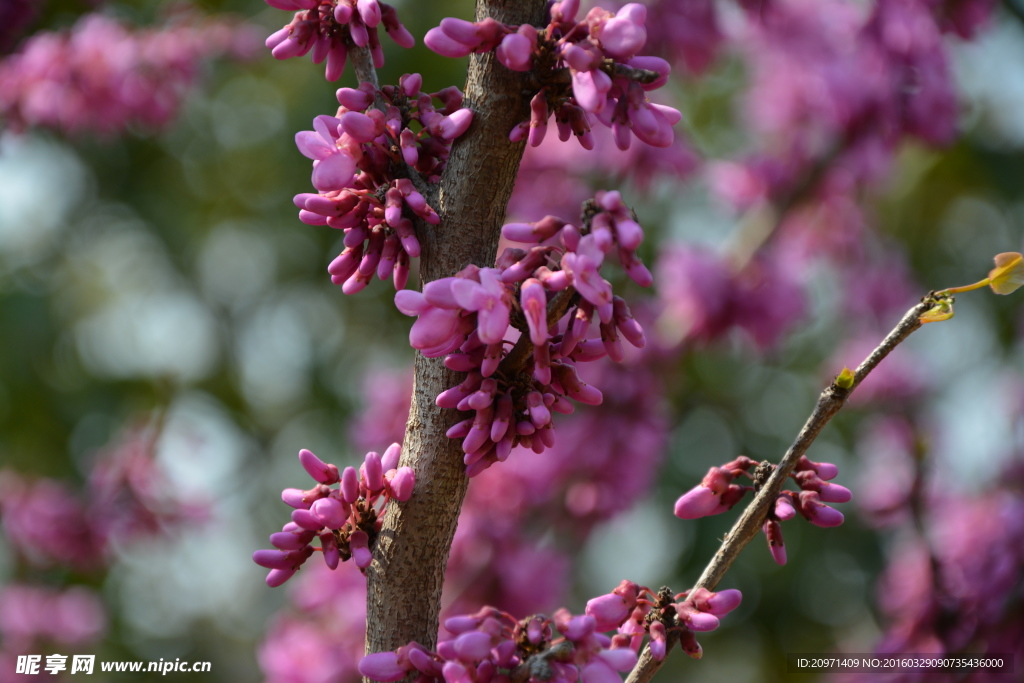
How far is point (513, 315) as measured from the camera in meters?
1.06

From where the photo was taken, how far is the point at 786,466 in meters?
1.14

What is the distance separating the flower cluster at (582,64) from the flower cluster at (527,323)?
0.40 ft

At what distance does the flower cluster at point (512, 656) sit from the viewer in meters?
1.01

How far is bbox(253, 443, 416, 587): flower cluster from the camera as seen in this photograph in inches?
44.3

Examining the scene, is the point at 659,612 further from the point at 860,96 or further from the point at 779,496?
the point at 860,96

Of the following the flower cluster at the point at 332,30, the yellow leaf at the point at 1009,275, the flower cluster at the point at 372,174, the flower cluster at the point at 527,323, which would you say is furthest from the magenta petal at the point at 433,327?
the yellow leaf at the point at 1009,275

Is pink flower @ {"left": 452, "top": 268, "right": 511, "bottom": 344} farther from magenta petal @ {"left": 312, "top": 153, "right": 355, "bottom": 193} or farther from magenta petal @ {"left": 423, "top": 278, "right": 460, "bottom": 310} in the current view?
magenta petal @ {"left": 312, "top": 153, "right": 355, "bottom": 193}

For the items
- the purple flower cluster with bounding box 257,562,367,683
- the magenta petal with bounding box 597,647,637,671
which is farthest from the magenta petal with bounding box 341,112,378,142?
the purple flower cluster with bounding box 257,562,367,683

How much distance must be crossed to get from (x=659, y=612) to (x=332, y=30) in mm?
1014

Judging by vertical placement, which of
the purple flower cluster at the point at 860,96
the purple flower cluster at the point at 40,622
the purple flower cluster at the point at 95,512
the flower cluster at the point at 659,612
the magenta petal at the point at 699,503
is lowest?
the flower cluster at the point at 659,612

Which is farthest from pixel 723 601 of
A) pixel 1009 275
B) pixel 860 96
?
pixel 860 96

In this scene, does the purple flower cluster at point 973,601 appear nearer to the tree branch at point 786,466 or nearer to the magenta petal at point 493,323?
the tree branch at point 786,466

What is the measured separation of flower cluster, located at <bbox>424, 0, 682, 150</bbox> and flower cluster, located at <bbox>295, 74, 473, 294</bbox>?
10cm

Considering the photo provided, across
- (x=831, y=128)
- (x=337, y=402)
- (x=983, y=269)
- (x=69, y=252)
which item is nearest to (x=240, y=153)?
(x=69, y=252)
